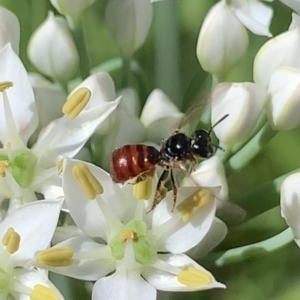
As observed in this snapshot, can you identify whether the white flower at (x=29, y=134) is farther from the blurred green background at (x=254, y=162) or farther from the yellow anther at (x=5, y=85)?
the blurred green background at (x=254, y=162)

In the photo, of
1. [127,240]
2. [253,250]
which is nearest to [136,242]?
[127,240]

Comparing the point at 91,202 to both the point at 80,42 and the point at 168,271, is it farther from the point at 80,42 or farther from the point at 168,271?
the point at 80,42

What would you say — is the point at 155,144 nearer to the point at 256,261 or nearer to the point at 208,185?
the point at 208,185

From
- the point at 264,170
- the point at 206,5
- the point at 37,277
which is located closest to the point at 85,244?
the point at 37,277

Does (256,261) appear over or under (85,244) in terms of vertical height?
under

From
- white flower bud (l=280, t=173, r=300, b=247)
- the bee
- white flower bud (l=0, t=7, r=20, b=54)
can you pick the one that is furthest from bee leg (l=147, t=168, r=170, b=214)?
white flower bud (l=0, t=7, r=20, b=54)

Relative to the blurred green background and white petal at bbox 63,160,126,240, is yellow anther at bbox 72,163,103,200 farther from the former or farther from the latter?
the blurred green background

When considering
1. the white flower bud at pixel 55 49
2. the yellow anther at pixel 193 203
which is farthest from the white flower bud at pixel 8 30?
the yellow anther at pixel 193 203
